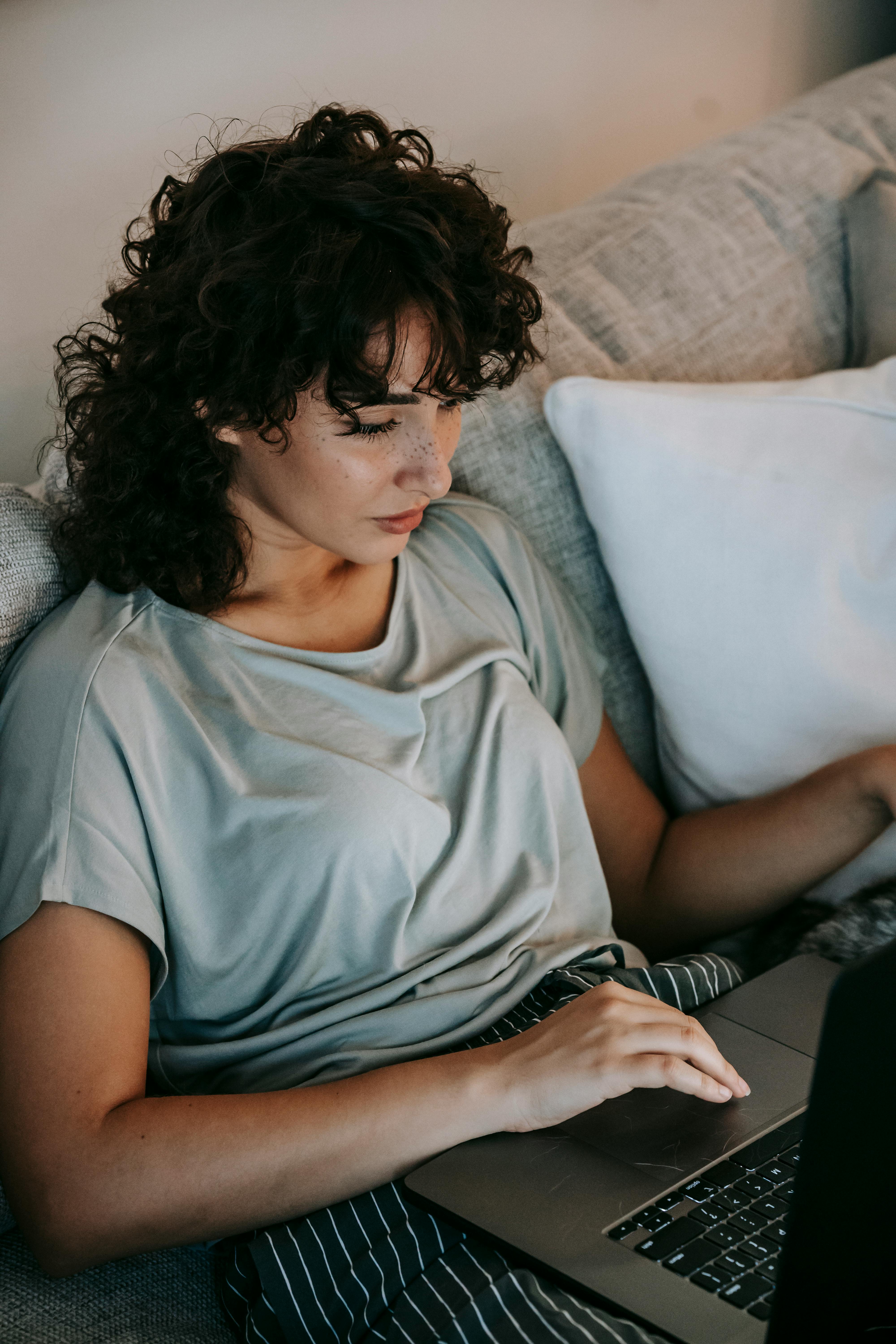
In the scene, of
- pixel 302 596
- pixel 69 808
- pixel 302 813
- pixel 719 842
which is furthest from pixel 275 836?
pixel 719 842

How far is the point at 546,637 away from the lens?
113 cm

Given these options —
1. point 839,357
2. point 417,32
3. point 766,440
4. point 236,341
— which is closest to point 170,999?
point 236,341

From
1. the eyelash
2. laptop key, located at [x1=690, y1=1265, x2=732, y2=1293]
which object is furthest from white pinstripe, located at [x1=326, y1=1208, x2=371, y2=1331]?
the eyelash

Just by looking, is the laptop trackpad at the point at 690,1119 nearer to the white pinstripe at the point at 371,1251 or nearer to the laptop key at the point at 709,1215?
the laptop key at the point at 709,1215

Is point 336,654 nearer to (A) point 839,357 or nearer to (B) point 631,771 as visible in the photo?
(B) point 631,771

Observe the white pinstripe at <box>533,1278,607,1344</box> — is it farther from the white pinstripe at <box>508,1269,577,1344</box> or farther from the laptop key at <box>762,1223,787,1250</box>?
the laptop key at <box>762,1223,787,1250</box>

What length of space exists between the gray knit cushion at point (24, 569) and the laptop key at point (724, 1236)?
2.18ft

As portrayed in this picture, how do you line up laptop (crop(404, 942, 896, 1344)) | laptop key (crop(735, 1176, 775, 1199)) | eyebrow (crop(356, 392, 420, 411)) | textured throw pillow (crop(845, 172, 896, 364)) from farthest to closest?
1. textured throw pillow (crop(845, 172, 896, 364))
2. eyebrow (crop(356, 392, 420, 411))
3. laptop key (crop(735, 1176, 775, 1199))
4. laptop (crop(404, 942, 896, 1344))

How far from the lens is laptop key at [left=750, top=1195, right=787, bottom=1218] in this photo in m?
0.71

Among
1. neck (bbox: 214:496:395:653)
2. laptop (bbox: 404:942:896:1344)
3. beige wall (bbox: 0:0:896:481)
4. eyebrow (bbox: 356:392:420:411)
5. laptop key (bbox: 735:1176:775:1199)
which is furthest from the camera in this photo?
beige wall (bbox: 0:0:896:481)

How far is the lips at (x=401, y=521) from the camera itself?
0.90m

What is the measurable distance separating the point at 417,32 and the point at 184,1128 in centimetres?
134

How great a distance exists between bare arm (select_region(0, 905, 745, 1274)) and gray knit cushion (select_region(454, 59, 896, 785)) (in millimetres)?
516

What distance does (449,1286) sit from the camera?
27.4 inches
